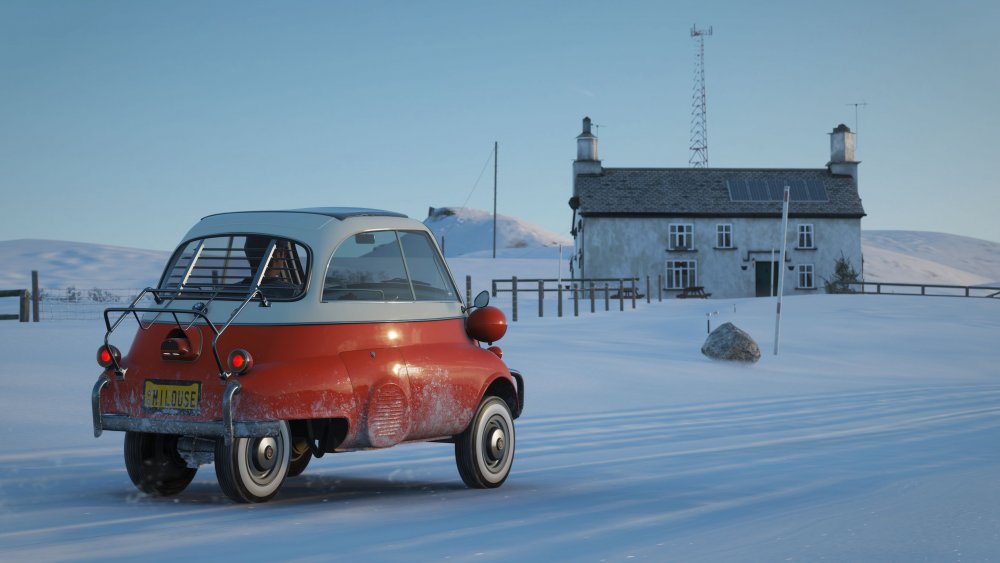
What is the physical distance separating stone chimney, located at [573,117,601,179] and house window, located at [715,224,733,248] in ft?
21.8

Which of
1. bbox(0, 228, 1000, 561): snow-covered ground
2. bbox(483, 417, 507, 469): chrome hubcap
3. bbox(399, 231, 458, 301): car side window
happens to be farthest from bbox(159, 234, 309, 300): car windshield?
bbox(483, 417, 507, 469): chrome hubcap

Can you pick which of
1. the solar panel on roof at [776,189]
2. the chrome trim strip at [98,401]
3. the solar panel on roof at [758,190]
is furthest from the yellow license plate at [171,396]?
the solar panel on roof at [776,189]

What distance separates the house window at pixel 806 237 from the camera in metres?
56.9

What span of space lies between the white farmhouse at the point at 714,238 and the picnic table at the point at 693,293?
2.22 ft

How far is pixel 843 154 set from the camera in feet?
196

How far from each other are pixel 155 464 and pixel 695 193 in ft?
170

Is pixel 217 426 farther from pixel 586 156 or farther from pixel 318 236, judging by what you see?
pixel 586 156

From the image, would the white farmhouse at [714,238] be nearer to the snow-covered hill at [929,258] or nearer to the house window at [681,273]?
the house window at [681,273]

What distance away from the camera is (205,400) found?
7.25 metres

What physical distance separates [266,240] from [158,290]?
2.60 feet

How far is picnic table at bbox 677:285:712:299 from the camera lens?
182ft

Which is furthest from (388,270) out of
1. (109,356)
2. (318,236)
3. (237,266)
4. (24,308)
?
(24,308)

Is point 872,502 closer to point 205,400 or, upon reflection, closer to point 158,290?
point 205,400

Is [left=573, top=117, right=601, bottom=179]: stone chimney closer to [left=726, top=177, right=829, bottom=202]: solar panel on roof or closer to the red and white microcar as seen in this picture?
[left=726, top=177, right=829, bottom=202]: solar panel on roof
